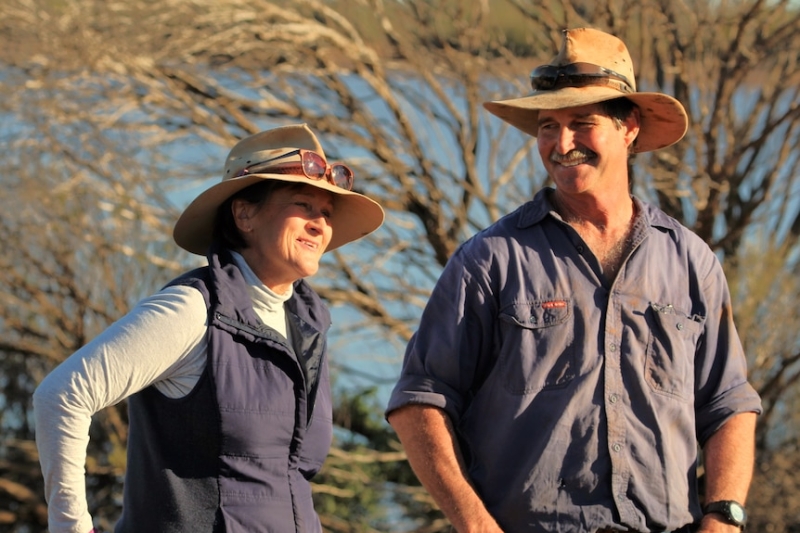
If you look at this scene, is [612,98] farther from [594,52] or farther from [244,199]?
[244,199]

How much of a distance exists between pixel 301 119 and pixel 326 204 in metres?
7.39

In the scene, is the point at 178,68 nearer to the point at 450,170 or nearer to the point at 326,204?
the point at 450,170

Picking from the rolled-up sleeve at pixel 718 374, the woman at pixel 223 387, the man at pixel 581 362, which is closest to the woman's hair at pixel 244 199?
the woman at pixel 223 387

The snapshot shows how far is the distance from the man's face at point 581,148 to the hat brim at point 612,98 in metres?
0.04

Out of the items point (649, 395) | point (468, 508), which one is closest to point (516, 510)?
point (468, 508)

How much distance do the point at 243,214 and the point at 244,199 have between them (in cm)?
4

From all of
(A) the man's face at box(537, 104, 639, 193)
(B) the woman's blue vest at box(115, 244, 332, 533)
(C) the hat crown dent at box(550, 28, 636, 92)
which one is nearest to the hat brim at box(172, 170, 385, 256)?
(B) the woman's blue vest at box(115, 244, 332, 533)

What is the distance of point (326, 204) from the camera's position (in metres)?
3.14

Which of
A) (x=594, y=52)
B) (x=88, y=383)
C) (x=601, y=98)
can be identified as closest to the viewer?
(x=88, y=383)

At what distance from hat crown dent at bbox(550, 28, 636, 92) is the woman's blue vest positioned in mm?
1045

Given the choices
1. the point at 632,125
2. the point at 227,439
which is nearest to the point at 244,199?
the point at 227,439

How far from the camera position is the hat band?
309 cm

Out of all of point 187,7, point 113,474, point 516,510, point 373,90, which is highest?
point 187,7

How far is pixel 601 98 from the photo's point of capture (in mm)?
2998
